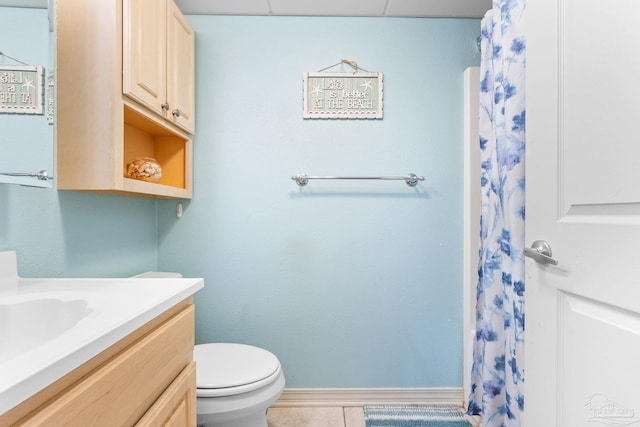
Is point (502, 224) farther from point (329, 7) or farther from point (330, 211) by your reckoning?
point (329, 7)

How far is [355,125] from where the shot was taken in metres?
1.68

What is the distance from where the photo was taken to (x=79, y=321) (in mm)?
672

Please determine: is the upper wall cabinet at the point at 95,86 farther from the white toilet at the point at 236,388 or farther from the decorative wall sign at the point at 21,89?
the white toilet at the point at 236,388

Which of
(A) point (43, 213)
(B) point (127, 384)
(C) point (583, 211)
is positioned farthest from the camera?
(A) point (43, 213)

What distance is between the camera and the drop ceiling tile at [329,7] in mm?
1573

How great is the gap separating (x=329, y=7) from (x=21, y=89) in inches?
51.5

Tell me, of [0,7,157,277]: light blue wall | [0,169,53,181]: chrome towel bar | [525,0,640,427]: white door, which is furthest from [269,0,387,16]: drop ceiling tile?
[0,169,53,181]: chrome towel bar

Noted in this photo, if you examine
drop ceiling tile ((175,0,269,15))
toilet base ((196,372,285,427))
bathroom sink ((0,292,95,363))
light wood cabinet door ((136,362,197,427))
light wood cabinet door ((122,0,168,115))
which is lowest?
toilet base ((196,372,285,427))

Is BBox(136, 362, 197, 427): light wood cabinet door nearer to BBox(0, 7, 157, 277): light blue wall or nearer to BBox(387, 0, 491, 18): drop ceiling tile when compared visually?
BBox(0, 7, 157, 277): light blue wall

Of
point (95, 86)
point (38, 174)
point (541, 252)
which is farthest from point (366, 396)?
point (95, 86)

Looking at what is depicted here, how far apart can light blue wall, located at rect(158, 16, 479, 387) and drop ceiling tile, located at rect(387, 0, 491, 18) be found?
4 centimetres

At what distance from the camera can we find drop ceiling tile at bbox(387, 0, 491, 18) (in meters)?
1.57

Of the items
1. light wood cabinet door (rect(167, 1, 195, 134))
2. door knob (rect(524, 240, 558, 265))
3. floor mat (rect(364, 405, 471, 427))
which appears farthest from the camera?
floor mat (rect(364, 405, 471, 427))

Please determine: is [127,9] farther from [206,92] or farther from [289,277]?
[289,277]
